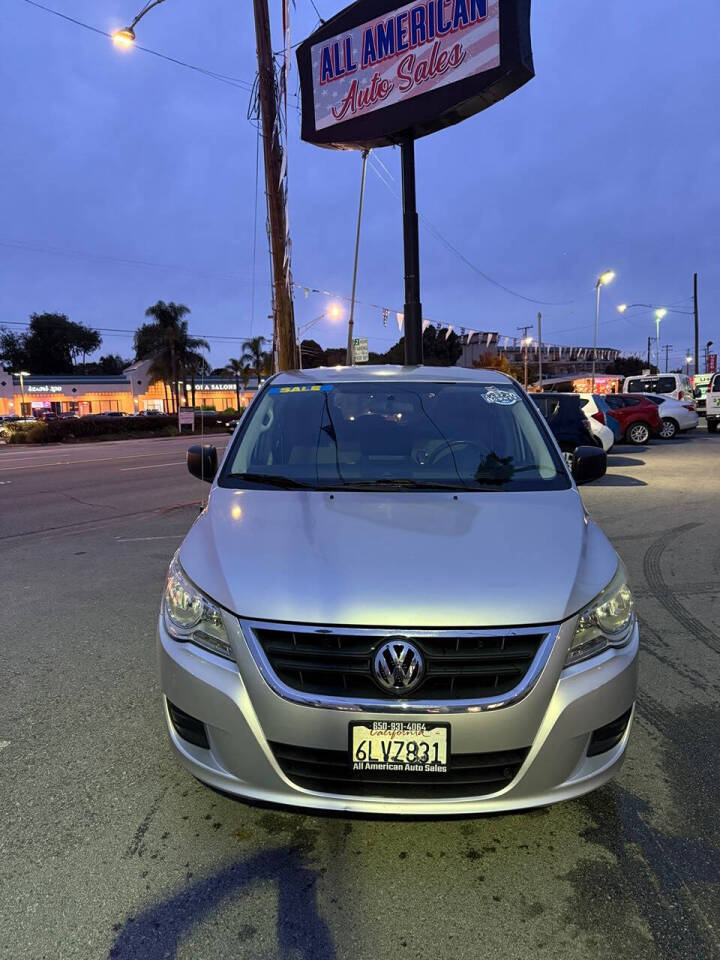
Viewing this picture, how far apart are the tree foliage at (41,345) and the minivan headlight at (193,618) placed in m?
100

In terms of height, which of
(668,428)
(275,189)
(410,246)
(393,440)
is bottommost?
(668,428)

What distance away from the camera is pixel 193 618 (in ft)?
7.45

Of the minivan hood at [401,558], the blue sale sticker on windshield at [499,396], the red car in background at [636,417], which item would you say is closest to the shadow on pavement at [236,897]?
the minivan hood at [401,558]

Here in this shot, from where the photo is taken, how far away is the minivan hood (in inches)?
81.4

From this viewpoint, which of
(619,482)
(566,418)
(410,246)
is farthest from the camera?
(566,418)

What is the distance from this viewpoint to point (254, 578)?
223cm

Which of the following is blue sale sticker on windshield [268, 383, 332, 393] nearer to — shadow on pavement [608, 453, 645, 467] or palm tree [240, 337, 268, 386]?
shadow on pavement [608, 453, 645, 467]

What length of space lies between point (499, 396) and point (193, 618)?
2.29 meters

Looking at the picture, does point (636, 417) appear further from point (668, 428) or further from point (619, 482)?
point (619, 482)

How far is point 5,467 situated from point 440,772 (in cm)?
1916

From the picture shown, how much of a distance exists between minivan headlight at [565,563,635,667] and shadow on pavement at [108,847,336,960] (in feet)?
3.81

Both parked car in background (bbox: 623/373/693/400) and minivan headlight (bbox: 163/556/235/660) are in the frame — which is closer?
minivan headlight (bbox: 163/556/235/660)

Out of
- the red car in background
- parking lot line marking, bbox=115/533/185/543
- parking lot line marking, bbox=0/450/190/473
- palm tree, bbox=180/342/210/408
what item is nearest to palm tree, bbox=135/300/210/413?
palm tree, bbox=180/342/210/408

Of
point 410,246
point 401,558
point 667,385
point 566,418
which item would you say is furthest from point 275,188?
point 667,385
